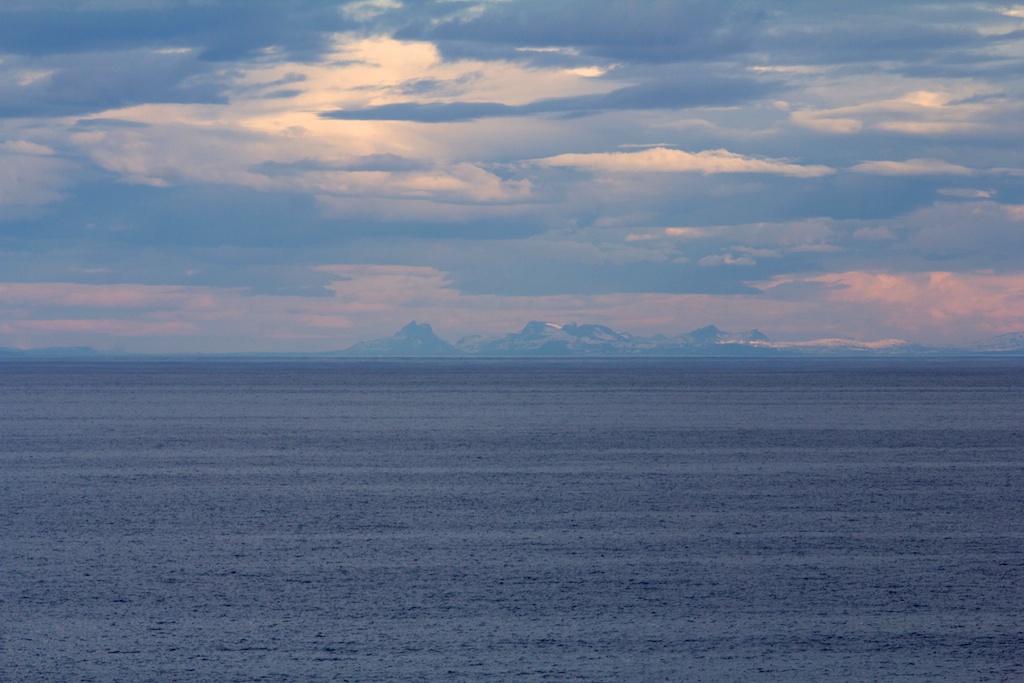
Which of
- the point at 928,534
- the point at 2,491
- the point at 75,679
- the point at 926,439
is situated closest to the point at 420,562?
the point at 75,679

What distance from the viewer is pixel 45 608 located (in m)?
20.0

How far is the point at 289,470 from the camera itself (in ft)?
145

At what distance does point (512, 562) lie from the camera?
24359 mm

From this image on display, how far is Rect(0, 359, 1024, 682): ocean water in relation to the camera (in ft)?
55.6

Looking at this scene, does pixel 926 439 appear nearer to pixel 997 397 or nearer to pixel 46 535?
pixel 46 535

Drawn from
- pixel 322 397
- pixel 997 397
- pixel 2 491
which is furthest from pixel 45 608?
pixel 997 397

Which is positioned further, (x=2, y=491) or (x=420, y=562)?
(x=2, y=491)

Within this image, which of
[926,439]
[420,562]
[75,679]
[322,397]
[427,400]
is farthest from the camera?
[322,397]

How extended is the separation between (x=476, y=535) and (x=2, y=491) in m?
18.6

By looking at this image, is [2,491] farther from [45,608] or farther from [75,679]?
[75,679]

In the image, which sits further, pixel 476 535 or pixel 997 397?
pixel 997 397

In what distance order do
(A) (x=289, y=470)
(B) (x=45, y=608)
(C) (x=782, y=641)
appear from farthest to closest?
(A) (x=289, y=470) → (B) (x=45, y=608) → (C) (x=782, y=641)

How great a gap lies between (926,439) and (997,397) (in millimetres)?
61199

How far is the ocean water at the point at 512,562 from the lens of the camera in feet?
55.6
